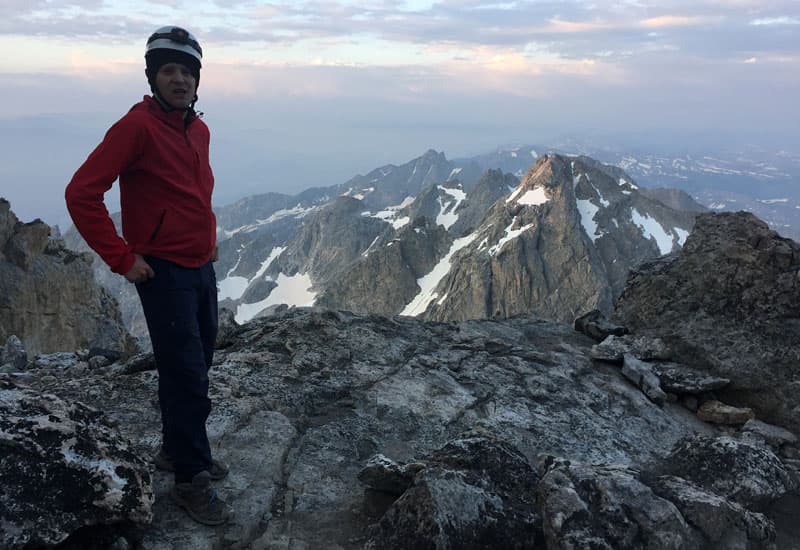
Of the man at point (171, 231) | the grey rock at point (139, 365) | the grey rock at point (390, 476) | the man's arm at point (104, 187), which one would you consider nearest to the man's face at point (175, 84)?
the man at point (171, 231)

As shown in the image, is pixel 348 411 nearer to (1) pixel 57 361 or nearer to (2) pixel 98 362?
(2) pixel 98 362

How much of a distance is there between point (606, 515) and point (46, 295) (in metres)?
25.3

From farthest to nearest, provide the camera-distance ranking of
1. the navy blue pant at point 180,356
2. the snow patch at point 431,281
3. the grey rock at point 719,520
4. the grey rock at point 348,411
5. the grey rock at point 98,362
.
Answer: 1. the snow patch at point 431,281
2. the grey rock at point 98,362
3. the grey rock at point 348,411
4. the navy blue pant at point 180,356
5. the grey rock at point 719,520

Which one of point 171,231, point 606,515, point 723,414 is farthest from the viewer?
point 723,414

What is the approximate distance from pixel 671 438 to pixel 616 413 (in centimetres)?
86

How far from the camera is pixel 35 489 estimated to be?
449 centimetres

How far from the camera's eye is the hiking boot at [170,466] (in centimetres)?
624

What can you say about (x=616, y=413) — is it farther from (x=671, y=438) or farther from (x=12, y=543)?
(x=12, y=543)

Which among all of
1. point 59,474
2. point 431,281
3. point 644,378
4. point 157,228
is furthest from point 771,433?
point 431,281

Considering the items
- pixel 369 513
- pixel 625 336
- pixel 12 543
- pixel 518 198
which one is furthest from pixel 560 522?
pixel 518 198

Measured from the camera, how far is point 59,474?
4.66 meters

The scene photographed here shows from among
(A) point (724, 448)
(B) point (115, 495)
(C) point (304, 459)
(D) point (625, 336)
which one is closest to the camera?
(B) point (115, 495)

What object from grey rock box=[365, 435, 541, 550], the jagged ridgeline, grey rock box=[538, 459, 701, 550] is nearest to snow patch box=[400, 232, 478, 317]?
the jagged ridgeline

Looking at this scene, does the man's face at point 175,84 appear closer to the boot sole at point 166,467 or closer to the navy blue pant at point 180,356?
the navy blue pant at point 180,356
